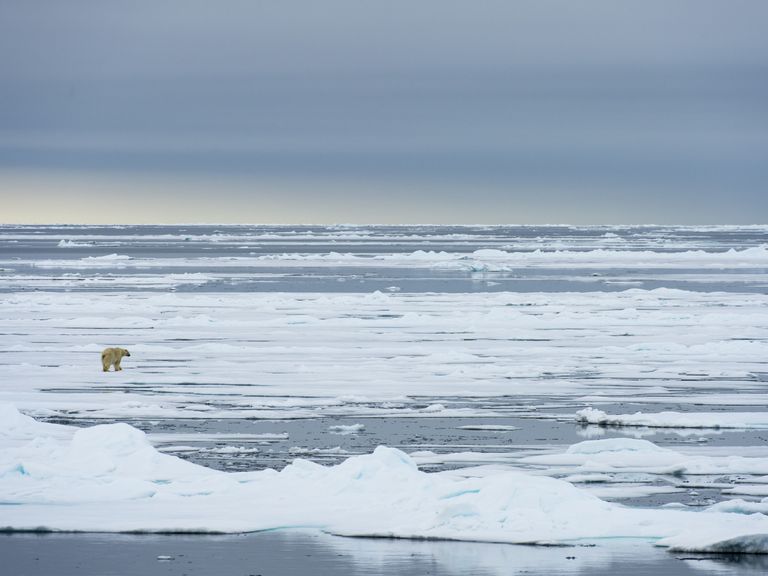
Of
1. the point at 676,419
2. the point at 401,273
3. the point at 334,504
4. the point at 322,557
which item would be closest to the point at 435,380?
the point at 676,419

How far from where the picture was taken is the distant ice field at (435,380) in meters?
11.0

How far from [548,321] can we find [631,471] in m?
14.9

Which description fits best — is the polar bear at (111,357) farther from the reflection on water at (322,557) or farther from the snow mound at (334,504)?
the reflection on water at (322,557)

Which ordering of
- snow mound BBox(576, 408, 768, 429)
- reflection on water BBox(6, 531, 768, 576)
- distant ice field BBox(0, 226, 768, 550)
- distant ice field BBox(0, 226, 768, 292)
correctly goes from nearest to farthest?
reflection on water BBox(6, 531, 768, 576)
distant ice field BBox(0, 226, 768, 550)
snow mound BBox(576, 408, 768, 429)
distant ice field BBox(0, 226, 768, 292)

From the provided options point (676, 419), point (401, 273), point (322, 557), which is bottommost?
point (322, 557)

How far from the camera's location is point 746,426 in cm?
1266

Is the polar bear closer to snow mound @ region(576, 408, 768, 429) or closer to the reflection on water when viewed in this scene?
snow mound @ region(576, 408, 768, 429)

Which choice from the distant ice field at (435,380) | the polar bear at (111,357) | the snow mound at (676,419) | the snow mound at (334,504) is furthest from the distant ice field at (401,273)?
the snow mound at (334,504)

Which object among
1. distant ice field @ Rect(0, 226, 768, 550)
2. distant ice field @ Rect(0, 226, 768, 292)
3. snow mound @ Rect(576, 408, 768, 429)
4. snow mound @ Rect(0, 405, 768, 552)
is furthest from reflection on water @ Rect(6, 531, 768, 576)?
distant ice field @ Rect(0, 226, 768, 292)

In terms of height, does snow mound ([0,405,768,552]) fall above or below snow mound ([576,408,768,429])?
below

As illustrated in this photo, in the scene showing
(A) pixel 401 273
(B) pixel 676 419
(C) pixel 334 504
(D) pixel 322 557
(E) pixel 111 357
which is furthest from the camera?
(A) pixel 401 273

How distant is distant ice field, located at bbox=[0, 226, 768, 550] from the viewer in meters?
11.0

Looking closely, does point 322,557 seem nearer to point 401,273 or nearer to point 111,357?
point 111,357

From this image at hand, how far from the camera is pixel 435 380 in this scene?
16.4 meters
